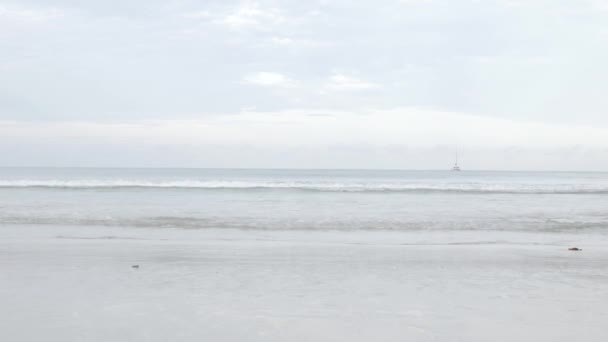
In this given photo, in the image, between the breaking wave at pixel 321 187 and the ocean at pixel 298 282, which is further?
the breaking wave at pixel 321 187

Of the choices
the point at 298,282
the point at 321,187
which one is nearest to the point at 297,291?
the point at 298,282

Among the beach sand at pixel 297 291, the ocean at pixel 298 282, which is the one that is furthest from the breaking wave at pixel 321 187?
the beach sand at pixel 297 291

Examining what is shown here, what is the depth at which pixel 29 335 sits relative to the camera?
4.46 m

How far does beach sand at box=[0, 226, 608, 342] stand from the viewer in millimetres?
4672

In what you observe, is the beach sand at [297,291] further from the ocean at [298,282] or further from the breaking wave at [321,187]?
the breaking wave at [321,187]

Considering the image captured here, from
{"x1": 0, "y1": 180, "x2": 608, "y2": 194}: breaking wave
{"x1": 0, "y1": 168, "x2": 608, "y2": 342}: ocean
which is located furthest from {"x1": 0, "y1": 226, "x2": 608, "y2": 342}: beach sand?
{"x1": 0, "y1": 180, "x2": 608, "y2": 194}: breaking wave

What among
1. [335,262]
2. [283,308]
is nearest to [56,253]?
[335,262]

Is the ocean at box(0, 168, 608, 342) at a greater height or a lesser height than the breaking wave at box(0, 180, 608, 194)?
lesser

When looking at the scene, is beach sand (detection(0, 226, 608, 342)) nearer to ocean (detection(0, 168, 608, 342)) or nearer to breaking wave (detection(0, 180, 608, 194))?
ocean (detection(0, 168, 608, 342))

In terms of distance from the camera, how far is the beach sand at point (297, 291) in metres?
4.67

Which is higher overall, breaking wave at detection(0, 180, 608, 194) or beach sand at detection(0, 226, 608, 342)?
breaking wave at detection(0, 180, 608, 194)

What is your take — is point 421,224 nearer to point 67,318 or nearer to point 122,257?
point 122,257

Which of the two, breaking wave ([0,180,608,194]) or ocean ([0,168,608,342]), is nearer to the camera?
ocean ([0,168,608,342])

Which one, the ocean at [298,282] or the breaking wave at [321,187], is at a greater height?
the breaking wave at [321,187]
